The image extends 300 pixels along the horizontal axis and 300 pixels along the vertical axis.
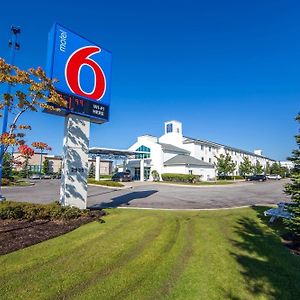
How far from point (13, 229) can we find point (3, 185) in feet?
84.1

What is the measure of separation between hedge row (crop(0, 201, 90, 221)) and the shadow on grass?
6399 millimetres

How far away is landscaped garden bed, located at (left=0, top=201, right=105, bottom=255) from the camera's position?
7.31 m

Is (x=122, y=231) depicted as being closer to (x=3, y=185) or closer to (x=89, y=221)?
(x=89, y=221)

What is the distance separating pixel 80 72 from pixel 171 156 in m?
38.7

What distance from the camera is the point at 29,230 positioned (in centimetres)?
809

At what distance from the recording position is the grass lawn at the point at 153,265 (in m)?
4.66

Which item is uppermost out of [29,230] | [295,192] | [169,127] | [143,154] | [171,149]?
[169,127]

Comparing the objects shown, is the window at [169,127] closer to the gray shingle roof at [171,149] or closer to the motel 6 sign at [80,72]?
the gray shingle roof at [171,149]

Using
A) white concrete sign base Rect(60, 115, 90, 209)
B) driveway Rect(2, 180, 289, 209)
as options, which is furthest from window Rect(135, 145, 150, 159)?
white concrete sign base Rect(60, 115, 90, 209)

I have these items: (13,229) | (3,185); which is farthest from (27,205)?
(3,185)

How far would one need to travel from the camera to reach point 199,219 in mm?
10711

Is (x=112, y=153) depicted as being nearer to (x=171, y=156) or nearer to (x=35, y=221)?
(x=171, y=156)

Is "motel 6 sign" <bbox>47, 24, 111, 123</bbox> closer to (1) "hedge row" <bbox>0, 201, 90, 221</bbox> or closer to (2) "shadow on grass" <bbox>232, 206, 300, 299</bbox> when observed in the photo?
(1) "hedge row" <bbox>0, 201, 90, 221</bbox>

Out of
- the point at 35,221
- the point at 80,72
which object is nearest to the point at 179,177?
the point at 80,72
